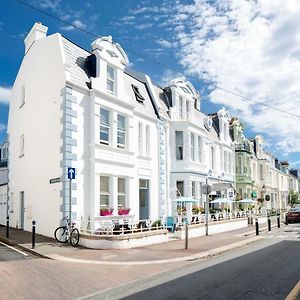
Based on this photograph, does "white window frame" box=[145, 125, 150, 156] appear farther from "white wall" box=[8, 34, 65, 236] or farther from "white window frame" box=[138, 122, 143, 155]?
"white wall" box=[8, 34, 65, 236]

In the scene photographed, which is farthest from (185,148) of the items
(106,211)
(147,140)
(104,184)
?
(106,211)

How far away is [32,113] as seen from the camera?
22047 millimetres

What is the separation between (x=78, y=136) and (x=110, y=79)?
4.22 metres

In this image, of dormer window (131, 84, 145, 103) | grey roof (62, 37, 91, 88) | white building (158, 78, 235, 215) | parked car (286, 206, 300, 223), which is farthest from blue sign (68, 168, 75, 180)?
parked car (286, 206, 300, 223)

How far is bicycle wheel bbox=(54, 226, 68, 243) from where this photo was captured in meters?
17.1

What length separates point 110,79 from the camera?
21.5 metres

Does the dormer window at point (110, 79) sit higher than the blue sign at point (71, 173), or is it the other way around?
the dormer window at point (110, 79)

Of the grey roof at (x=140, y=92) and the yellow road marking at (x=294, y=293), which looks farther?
the grey roof at (x=140, y=92)

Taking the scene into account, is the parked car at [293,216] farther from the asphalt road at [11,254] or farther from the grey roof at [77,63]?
the asphalt road at [11,254]

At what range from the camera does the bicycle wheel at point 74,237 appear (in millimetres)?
16531

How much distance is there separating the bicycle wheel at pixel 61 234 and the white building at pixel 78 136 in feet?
1.93

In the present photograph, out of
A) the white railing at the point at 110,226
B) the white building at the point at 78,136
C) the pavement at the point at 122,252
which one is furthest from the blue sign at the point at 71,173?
the pavement at the point at 122,252

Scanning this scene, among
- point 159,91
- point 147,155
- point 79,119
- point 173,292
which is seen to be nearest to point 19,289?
point 173,292

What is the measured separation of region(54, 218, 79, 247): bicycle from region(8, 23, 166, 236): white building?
2.08 ft
